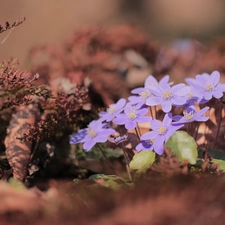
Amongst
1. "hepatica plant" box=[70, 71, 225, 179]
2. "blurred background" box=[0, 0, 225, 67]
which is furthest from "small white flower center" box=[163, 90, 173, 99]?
"blurred background" box=[0, 0, 225, 67]

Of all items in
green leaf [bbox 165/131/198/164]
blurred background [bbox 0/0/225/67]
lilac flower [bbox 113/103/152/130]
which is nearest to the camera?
green leaf [bbox 165/131/198/164]

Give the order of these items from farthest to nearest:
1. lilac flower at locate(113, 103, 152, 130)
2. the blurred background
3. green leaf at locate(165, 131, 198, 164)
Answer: the blurred background
lilac flower at locate(113, 103, 152, 130)
green leaf at locate(165, 131, 198, 164)

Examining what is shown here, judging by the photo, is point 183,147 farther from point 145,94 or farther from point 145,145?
point 145,94

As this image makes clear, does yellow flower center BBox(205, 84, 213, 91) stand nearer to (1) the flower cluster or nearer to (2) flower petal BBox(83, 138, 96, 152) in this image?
(1) the flower cluster

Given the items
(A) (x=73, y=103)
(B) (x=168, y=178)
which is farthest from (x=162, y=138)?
(A) (x=73, y=103)

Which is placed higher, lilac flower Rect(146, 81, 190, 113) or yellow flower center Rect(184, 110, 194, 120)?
lilac flower Rect(146, 81, 190, 113)

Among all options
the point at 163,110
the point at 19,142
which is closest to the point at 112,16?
the point at 19,142

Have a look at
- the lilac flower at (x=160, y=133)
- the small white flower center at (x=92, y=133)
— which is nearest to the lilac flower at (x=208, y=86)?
the lilac flower at (x=160, y=133)
